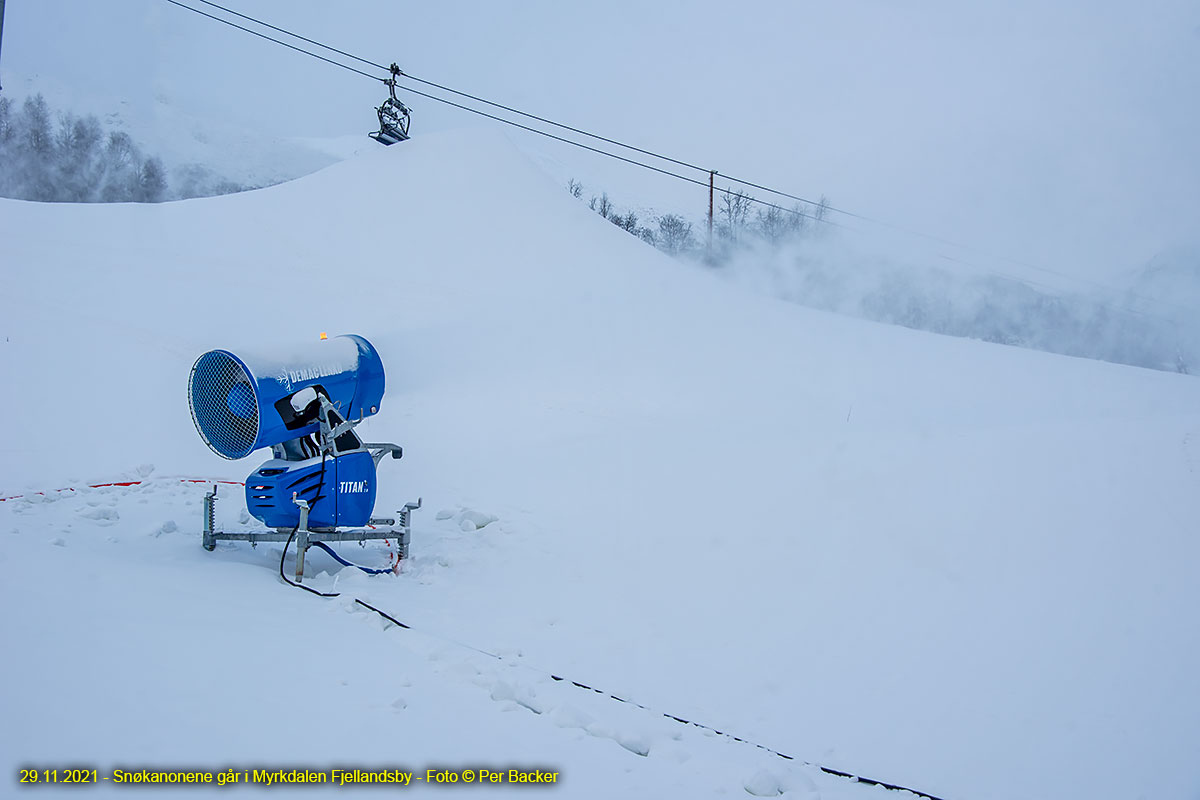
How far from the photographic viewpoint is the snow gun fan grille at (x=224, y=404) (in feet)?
14.1

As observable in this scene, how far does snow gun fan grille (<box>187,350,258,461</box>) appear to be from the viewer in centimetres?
429

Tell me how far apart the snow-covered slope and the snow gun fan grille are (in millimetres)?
710

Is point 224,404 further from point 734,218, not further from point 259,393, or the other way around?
point 734,218

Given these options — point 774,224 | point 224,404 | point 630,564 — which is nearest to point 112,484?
point 224,404

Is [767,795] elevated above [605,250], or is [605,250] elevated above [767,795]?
[605,250]

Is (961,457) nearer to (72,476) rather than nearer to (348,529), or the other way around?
(348,529)

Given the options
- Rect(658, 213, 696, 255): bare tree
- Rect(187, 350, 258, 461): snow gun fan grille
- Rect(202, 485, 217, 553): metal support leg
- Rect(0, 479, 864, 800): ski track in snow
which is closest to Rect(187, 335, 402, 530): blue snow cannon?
Rect(187, 350, 258, 461): snow gun fan grille

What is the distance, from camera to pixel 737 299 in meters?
15.0

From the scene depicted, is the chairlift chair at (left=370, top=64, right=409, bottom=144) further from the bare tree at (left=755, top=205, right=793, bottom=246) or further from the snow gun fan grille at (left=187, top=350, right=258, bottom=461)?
the bare tree at (left=755, top=205, right=793, bottom=246)

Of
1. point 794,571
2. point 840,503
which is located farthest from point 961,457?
point 794,571

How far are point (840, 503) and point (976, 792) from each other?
3219mm

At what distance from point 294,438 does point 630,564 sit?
7.97 feet

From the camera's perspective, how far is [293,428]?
4406 millimetres

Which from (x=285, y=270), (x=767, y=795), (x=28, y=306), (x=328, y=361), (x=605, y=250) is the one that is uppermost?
(x=605, y=250)
